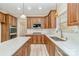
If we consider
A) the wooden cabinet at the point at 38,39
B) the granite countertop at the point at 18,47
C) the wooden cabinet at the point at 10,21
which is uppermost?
the wooden cabinet at the point at 10,21

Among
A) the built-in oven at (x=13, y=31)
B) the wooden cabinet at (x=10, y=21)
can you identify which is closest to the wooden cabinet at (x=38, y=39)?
the built-in oven at (x=13, y=31)

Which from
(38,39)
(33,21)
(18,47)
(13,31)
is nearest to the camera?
(18,47)

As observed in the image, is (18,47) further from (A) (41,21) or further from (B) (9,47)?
(A) (41,21)

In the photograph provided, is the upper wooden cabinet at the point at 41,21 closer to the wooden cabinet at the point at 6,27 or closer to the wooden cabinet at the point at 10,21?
the wooden cabinet at the point at 10,21

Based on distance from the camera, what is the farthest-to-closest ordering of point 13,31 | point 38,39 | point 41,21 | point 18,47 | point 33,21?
point 41,21 < point 33,21 < point 38,39 < point 13,31 < point 18,47

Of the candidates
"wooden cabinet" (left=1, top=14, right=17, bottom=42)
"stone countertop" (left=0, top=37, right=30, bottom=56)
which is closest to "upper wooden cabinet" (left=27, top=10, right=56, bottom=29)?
"wooden cabinet" (left=1, top=14, right=17, bottom=42)

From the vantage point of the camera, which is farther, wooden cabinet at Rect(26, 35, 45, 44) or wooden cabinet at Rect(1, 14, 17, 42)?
wooden cabinet at Rect(26, 35, 45, 44)

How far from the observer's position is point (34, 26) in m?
8.80

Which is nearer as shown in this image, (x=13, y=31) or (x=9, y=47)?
(x=9, y=47)

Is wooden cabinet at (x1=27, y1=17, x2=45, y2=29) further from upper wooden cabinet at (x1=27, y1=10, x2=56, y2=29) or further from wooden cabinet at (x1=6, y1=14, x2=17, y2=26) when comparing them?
wooden cabinet at (x1=6, y1=14, x2=17, y2=26)

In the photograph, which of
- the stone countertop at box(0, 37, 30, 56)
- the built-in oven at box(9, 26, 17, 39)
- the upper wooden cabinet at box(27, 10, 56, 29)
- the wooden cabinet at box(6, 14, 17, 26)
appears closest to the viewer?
the stone countertop at box(0, 37, 30, 56)

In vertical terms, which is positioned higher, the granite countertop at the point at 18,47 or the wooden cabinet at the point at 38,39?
the granite countertop at the point at 18,47

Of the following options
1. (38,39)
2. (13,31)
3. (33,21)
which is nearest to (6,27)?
(13,31)

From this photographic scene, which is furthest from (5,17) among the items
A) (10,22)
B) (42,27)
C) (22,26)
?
(42,27)
